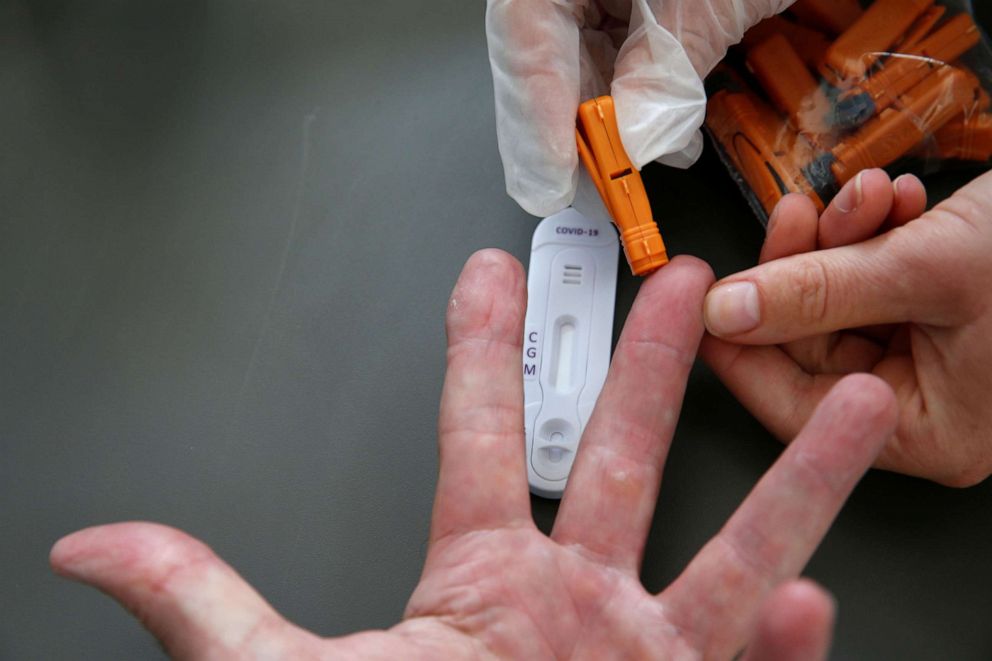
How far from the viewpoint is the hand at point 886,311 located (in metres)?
0.73

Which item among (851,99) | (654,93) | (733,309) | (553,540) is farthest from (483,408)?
(851,99)

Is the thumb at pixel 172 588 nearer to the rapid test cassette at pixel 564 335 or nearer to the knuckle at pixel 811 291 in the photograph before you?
the rapid test cassette at pixel 564 335

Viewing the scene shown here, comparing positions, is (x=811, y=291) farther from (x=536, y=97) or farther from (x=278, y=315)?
(x=278, y=315)

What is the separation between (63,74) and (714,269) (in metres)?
0.77

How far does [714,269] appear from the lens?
88 cm

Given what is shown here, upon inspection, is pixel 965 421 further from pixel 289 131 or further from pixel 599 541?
pixel 289 131

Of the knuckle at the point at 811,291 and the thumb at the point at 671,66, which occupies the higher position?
the thumb at the point at 671,66

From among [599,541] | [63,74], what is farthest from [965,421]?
[63,74]

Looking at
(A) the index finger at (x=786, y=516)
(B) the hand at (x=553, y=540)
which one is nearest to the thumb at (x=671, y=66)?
(B) the hand at (x=553, y=540)

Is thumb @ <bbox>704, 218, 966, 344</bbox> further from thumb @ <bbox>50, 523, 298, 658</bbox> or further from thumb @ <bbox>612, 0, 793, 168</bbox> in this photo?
thumb @ <bbox>50, 523, 298, 658</bbox>

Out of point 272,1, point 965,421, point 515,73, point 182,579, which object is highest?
point 272,1

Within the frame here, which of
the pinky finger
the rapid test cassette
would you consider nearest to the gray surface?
the rapid test cassette

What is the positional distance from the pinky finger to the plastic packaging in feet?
1.55

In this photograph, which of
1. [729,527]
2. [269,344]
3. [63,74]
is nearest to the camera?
[729,527]
